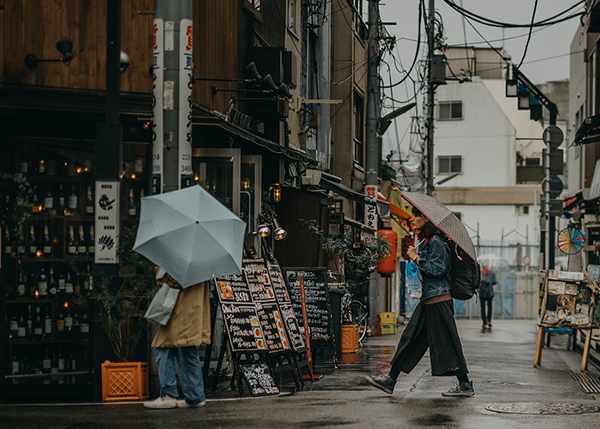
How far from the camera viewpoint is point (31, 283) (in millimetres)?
13367

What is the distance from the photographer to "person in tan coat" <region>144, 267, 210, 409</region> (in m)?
10.1

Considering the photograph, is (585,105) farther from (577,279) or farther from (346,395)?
(346,395)

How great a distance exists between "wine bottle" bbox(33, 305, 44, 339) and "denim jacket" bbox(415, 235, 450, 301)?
548cm

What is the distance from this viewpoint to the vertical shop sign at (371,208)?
79.0ft

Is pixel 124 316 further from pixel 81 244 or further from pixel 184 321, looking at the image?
pixel 81 244

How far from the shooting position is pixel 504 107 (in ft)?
210

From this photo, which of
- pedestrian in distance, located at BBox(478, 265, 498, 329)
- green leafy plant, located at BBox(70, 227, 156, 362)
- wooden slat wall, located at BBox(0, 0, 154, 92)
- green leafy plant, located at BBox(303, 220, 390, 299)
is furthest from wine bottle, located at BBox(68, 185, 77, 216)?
pedestrian in distance, located at BBox(478, 265, 498, 329)

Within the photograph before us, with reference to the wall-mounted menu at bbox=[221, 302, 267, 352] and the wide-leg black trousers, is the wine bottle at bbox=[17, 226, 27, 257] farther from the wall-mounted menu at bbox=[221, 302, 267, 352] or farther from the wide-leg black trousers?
the wide-leg black trousers

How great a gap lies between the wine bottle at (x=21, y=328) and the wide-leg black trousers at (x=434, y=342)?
17.3ft

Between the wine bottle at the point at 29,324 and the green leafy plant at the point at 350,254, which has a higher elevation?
the green leafy plant at the point at 350,254

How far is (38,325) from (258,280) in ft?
10.8

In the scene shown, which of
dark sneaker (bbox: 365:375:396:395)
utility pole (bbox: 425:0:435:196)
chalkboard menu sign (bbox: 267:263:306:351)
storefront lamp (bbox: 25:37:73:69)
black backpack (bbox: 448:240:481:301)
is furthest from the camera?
utility pole (bbox: 425:0:435:196)

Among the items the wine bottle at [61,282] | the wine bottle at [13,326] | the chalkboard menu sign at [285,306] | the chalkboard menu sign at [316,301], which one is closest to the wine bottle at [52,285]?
the wine bottle at [61,282]

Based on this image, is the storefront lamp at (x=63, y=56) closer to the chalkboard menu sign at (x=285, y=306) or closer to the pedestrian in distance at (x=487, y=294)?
the chalkboard menu sign at (x=285, y=306)
